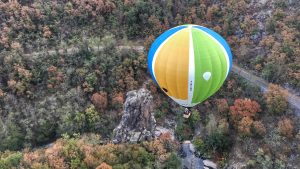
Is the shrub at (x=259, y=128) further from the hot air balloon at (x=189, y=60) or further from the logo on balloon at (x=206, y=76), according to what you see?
the logo on balloon at (x=206, y=76)

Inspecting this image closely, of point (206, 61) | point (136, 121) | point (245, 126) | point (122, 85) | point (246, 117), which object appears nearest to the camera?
point (206, 61)

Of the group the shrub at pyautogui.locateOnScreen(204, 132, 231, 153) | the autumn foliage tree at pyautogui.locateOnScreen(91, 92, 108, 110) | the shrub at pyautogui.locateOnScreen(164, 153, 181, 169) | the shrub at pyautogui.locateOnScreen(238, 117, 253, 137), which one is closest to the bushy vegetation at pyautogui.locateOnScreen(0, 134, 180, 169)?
the shrub at pyautogui.locateOnScreen(164, 153, 181, 169)

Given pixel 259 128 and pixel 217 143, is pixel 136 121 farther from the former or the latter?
pixel 259 128

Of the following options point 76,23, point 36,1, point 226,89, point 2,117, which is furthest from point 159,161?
point 36,1

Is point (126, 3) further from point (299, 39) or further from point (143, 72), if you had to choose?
point (299, 39)

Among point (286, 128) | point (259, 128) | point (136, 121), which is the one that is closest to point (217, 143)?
point (259, 128)
